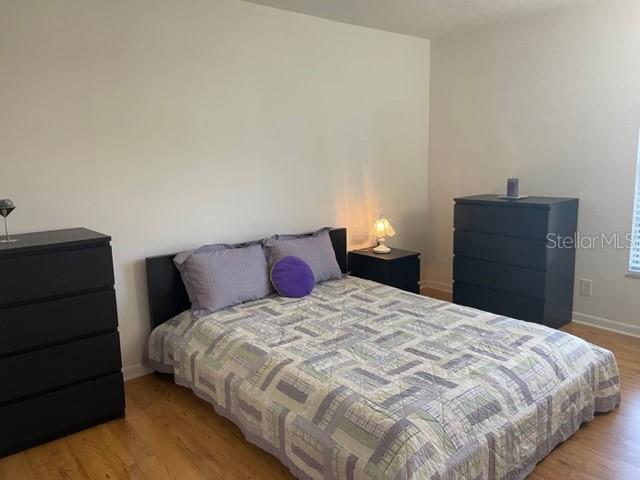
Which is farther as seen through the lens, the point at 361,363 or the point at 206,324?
the point at 206,324

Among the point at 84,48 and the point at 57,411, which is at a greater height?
the point at 84,48

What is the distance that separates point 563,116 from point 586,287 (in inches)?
51.9

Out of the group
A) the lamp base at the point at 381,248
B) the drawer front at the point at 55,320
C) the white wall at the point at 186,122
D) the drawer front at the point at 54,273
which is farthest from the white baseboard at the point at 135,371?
the lamp base at the point at 381,248

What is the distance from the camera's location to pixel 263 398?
2170mm

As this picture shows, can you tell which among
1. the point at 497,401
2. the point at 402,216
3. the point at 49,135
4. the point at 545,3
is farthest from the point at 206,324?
the point at 545,3

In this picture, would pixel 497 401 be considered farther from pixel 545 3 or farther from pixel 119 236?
pixel 545 3

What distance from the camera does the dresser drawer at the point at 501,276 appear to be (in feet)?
11.4

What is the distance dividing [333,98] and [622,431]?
9.48 feet

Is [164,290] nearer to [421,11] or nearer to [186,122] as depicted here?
[186,122]

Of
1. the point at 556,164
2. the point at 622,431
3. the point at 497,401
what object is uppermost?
the point at 556,164

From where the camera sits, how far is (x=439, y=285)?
15.5 feet

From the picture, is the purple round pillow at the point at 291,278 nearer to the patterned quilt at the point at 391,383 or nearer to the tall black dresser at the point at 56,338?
the patterned quilt at the point at 391,383

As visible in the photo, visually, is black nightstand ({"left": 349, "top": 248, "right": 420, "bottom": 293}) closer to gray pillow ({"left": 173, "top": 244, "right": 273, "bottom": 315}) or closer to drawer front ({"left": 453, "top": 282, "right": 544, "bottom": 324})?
drawer front ({"left": 453, "top": 282, "right": 544, "bottom": 324})

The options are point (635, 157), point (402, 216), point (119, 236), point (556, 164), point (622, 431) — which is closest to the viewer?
point (622, 431)
